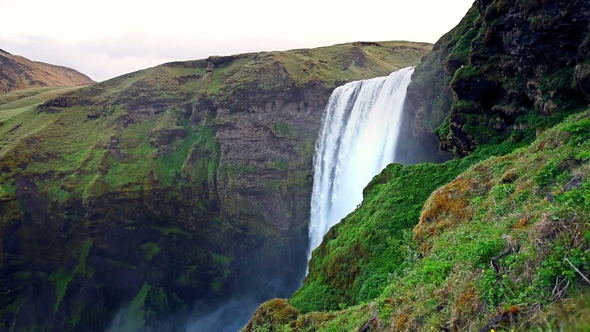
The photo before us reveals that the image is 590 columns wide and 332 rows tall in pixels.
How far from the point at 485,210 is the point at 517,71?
10.4 metres

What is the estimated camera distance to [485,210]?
7.96 m

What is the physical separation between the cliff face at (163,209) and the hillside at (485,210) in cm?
2299

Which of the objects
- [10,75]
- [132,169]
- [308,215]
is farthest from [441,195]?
[10,75]

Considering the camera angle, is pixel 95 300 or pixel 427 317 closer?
pixel 427 317

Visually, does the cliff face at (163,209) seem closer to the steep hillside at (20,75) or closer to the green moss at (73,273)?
the green moss at (73,273)

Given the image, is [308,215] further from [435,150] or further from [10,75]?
[10,75]

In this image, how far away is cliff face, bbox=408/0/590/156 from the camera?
41.4 ft

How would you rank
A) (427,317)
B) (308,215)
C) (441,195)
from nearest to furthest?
(427,317) < (441,195) < (308,215)

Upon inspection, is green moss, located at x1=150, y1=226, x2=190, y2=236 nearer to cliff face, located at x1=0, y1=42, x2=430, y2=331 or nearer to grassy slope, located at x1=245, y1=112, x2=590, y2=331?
cliff face, located at x1=0, y1=42, x2=430, y2=331

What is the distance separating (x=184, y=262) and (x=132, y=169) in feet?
44.8

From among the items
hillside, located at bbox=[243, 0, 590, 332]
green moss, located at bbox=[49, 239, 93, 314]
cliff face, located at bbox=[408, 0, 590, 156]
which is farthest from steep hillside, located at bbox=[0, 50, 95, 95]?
cliff face, located at bbox=[408, 0, 590, 156]

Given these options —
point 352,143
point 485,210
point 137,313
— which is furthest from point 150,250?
point 485,210

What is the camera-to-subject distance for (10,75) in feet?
316

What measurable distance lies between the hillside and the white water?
338cm
